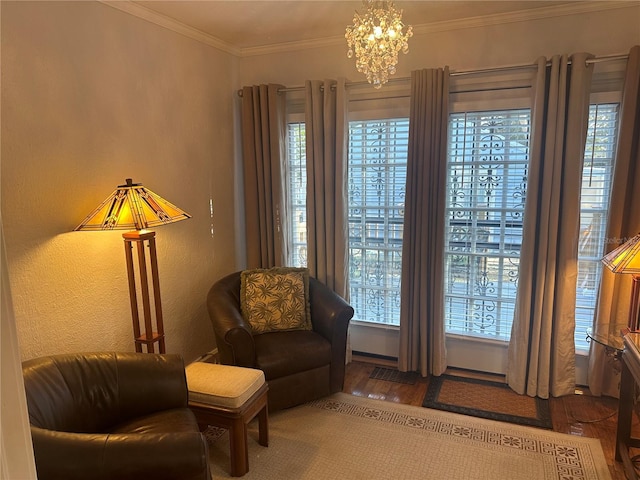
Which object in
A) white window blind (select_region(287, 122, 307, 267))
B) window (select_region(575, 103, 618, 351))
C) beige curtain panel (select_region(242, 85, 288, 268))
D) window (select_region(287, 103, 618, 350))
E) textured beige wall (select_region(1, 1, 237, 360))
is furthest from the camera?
white window blind (select_region(287, 122, 307, 267))

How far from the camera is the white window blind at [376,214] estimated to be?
3357 millimetres

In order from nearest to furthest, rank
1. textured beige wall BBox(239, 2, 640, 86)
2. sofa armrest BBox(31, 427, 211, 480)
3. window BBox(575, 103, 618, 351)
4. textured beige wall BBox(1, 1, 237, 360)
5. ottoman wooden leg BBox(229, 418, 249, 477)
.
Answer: sofa armrest BBox(31, 427, 211, 480)
textured beige wall BBox(1, 1, 237, 360)
ottoman wooden leg BBox(229, 418, 249, 477)
textured beige wall BBox(239, 2, 640, 86)
window BBox(575, 103, 618, 351)

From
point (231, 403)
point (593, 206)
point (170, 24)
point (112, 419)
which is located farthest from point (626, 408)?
point (170, 24)

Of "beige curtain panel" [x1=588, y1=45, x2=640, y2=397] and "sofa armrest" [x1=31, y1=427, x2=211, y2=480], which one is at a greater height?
"beige curtain panel" [x1=588, y1=45, x2=640, y2=397]

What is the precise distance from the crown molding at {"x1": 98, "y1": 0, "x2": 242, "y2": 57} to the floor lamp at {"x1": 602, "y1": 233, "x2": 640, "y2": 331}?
3091 mm

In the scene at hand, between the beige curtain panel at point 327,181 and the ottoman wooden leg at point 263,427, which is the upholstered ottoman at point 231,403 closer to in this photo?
the ottoman wooden leg at point 263,427

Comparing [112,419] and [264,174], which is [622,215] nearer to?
[264,174]

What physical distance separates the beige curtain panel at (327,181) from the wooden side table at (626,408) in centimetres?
189

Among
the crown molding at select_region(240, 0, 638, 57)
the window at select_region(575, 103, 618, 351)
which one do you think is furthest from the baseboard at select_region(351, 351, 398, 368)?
the crown molding at select_region(240, 0, 638, 57)

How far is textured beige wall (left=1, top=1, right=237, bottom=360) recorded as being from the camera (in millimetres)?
2096

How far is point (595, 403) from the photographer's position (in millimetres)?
2896

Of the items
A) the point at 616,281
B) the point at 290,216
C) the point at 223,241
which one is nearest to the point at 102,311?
the point at 223,241

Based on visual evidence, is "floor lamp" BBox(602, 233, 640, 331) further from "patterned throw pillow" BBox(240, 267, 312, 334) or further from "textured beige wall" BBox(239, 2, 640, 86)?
"patterned throw pillow" BBox(240, 267, 312, 334)

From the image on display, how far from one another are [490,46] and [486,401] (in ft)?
8.06
